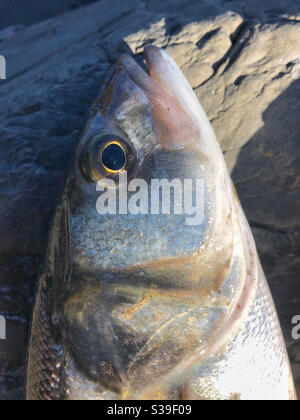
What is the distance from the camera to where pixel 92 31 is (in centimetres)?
273

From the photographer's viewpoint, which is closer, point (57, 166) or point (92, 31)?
point (57, 166)

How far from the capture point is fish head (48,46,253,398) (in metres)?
1.33

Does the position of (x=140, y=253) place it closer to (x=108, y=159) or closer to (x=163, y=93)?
(x=108, y=159)

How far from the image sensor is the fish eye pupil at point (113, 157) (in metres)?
1.38

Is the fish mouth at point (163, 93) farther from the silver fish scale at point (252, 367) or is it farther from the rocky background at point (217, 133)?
the silver fish scale at point (252, 367)

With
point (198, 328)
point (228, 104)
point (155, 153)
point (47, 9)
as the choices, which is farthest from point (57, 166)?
point (47, 9)

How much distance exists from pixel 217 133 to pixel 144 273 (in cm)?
112

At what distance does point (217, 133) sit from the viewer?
6.90ft

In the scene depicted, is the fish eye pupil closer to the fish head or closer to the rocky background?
the fish head

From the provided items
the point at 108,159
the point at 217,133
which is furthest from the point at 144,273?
the point at 217,133

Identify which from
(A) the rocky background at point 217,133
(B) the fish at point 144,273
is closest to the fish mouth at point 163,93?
(B) the fish at point 144,273

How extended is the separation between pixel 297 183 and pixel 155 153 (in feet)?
3.62
